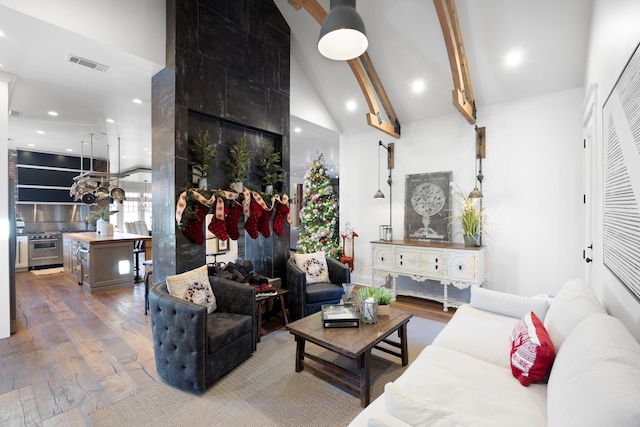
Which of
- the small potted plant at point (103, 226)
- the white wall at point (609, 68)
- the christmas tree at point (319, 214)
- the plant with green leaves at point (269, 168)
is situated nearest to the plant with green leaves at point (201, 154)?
the plant with green leaves at point (269, 168)

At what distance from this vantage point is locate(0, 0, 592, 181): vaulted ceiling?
9.89 feet

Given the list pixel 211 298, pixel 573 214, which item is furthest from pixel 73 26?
pixel 573 214

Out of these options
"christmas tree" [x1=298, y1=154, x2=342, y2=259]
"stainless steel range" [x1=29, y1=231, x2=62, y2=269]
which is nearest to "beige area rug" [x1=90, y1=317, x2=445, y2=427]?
"christmas tree" [x1=298, y1=154, x2=342, y2=259]

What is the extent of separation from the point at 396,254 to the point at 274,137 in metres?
2.58

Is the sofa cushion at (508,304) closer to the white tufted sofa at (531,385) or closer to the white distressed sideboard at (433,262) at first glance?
the white tufted sofa at (531,385)

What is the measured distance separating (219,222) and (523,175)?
163 inches

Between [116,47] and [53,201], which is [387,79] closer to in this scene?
[116,47]

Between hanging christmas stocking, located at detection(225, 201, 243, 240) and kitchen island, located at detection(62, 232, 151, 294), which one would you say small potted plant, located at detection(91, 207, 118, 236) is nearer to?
kitchen island, located at detection(62, 232, 151, 294)

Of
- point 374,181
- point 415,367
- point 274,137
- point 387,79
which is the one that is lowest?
point 415,367

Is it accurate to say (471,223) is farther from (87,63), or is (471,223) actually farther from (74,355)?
(87,63)

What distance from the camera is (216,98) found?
354 cm

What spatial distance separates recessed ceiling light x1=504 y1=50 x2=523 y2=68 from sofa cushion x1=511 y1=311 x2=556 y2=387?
11.3ft

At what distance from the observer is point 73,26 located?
262cm

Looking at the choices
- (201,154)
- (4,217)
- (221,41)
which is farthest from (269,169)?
(4,217)
